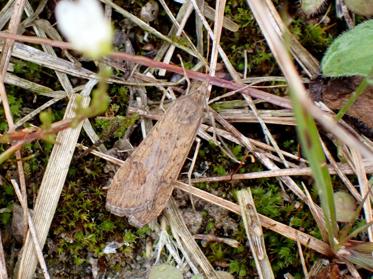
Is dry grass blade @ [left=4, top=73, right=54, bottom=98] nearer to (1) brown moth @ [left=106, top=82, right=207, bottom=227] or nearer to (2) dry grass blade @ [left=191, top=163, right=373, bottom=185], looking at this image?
(1) brown moth @ [left=106, top=82, right=207, bottom=227]

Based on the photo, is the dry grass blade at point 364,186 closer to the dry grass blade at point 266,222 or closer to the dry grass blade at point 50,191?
the dry grass blade at point 266,222

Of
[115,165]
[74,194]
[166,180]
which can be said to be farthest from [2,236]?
[166,180]

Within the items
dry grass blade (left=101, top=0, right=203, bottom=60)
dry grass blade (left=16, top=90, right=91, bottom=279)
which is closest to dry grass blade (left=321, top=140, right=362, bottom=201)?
dry grass blade (left=101, top=0, right=203, bottom=60)

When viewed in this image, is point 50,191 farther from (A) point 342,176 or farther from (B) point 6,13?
(A) point 342,176

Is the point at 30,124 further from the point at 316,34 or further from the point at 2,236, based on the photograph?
the point at 316,34

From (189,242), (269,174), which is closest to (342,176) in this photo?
(269,174)

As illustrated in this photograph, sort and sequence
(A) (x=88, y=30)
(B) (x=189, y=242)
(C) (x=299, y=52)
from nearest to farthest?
1. (A) (x=88, y=30)
2. (B) (x=189, y=242)
3. (C) (x=299, y=52)

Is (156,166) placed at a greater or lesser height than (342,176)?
greater

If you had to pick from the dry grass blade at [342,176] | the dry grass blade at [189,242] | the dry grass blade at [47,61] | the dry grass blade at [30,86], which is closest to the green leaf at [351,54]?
the dry grass blade at [342,176]
